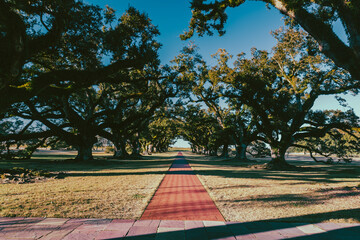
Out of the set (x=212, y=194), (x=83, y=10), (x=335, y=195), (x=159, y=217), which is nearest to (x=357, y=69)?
(x=335, y=195)

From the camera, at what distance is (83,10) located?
404 inches

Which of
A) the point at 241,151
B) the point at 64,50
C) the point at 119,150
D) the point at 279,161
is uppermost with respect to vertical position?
the point at 64,50

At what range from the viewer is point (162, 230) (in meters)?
3.64

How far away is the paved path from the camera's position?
132 inches

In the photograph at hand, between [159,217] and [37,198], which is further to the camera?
[37,198]

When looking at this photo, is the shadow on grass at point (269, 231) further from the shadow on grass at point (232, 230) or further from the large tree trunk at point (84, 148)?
the large tree trunk at point (84, 148)

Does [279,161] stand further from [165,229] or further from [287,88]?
[165,229]

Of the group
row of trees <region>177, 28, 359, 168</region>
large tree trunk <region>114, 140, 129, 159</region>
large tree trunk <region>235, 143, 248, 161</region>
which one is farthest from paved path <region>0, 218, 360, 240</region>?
large tree trunk <region>114, 140, 129, 159</region>

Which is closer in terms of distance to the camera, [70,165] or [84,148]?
[70,165]

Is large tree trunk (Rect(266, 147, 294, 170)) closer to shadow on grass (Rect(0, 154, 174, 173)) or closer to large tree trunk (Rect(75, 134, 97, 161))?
shadow on grass (Rect(0, 154, 174, 173))

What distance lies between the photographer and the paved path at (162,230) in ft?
11.0

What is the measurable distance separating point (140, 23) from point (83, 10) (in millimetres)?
3534

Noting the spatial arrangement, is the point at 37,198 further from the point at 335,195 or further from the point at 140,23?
the point at 140,23

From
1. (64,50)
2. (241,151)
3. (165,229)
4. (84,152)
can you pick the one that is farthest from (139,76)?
(241,151)
